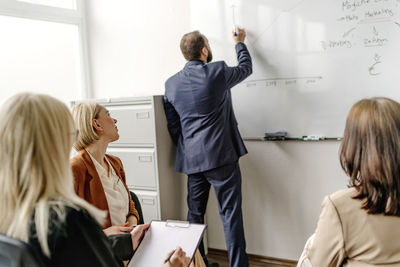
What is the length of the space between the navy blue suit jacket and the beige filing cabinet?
0.52ft

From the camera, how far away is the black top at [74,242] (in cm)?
80

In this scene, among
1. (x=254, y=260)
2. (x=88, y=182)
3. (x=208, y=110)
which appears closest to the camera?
(x=88, y=182)

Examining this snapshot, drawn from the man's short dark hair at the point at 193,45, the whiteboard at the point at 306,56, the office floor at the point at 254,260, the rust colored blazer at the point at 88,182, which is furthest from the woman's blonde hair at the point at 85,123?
the office floor at the point at 254,260

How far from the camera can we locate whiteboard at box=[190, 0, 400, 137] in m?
2.30

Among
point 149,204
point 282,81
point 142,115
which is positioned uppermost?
point 282,81

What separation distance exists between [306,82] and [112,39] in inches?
71.7

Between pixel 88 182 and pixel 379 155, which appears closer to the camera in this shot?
pixel 379 155

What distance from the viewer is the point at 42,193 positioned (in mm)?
857

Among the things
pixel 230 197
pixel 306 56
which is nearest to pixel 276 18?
pixel 306 56

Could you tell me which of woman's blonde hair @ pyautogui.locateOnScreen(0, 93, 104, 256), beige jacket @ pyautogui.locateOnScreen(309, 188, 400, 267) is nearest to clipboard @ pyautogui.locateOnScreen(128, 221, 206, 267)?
beige jacket @ pyautogui.locateOnScreen(309, 188, 400, 267)

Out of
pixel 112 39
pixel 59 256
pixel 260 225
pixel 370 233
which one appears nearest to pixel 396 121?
pixel 370 233

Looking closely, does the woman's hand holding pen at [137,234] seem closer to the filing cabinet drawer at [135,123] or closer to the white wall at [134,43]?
the filing cabinet drawer at [135,123]

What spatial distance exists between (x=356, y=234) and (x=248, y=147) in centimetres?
167

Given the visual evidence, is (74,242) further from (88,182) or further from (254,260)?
(254,260)
